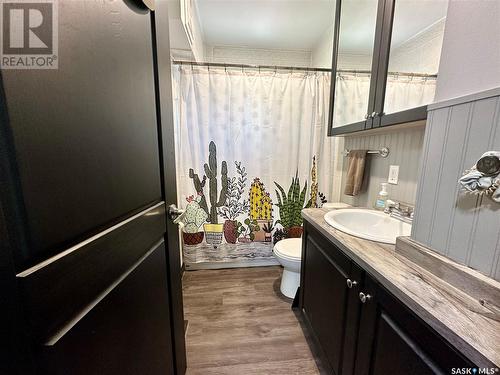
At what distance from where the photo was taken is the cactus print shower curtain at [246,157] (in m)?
1.99

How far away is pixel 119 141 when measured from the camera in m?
0.59

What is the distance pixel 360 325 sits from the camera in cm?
84

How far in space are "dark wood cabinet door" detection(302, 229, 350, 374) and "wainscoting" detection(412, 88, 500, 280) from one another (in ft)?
1.17

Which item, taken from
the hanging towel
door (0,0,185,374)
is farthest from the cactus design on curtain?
door (0,0,185,374)

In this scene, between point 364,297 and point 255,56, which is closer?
point 364,297

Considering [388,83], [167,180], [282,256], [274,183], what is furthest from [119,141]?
[274,183]

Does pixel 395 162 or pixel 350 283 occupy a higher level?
pixel 395 162

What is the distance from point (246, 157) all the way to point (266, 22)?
1484 mm

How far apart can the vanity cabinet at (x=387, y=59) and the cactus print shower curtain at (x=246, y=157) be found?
59 cm

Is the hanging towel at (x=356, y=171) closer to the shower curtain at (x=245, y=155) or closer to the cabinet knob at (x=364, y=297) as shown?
the shower curtain at (x=245, y=155)

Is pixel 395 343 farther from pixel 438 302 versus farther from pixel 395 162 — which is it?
pixel 395 162

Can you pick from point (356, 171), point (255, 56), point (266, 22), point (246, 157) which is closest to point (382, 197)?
point (356, 171)

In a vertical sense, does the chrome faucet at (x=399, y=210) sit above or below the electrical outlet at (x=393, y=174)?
below

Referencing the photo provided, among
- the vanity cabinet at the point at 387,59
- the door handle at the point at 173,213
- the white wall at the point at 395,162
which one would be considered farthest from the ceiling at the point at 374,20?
the door handle at the point at 173,213
